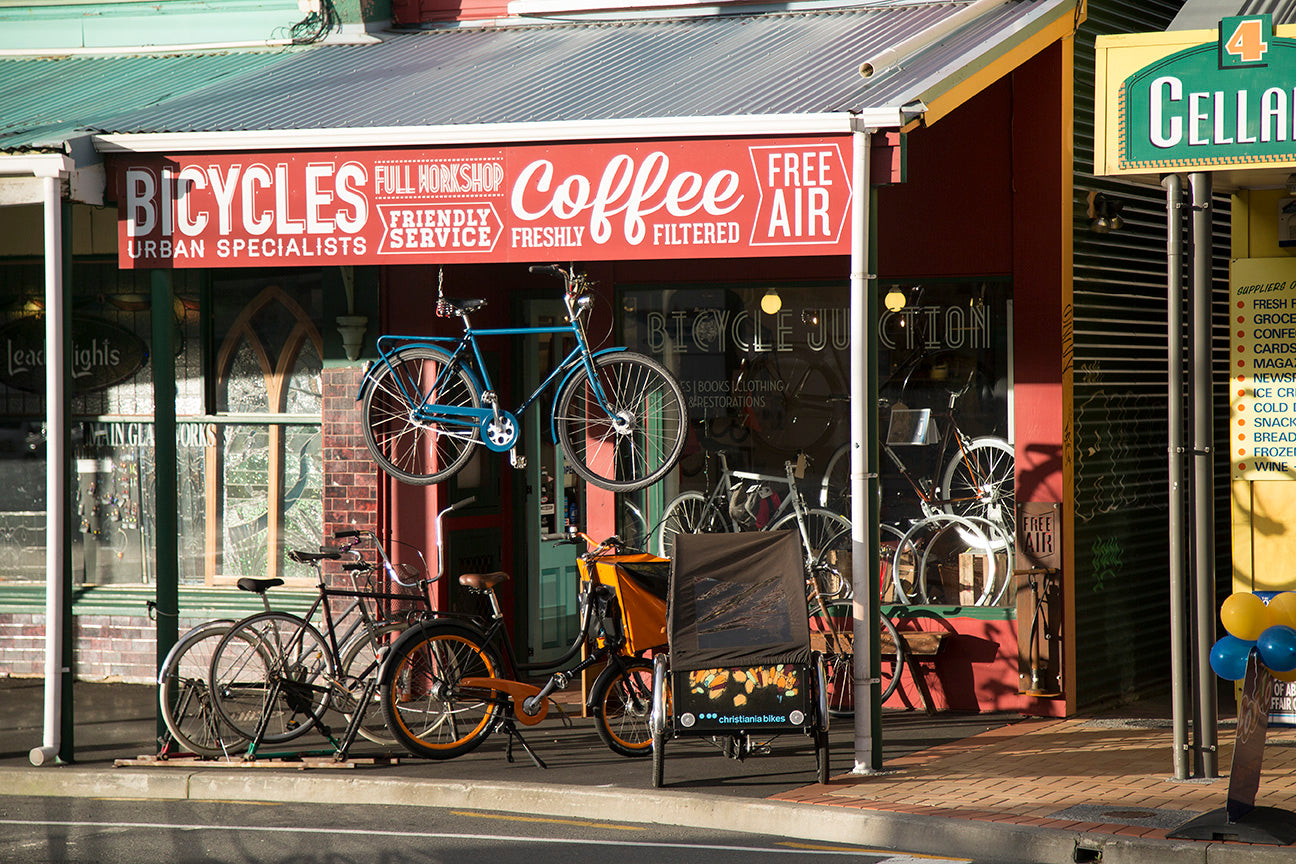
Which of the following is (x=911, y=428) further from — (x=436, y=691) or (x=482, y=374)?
(x=436, y=691)

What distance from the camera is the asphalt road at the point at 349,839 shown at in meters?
7.05

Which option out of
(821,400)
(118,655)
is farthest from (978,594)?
(118,655)

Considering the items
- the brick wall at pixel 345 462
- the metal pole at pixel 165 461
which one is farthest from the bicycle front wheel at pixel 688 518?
the metal pole at pixel 165 461

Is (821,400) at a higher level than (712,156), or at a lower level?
lower

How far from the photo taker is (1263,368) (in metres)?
9.41

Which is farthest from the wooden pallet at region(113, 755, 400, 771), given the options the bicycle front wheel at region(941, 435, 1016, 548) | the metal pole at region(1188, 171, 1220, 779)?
the metal pole at region(1188, 171, 1220, 779)

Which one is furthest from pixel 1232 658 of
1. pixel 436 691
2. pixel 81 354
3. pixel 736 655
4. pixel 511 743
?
pixel 81 354

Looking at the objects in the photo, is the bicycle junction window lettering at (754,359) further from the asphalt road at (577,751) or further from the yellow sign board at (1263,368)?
the yellow sign board at (1263,368)

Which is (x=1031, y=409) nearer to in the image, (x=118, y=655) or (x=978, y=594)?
(x=978, y=594)

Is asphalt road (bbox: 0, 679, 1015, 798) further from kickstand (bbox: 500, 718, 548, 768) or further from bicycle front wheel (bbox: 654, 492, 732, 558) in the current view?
bicycle front wheel (bbox: 654, 492, 732, 558)

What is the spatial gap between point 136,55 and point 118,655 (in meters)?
4.53

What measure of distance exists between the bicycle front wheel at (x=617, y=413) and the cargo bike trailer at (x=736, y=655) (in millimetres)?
992

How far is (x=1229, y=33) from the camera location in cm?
788

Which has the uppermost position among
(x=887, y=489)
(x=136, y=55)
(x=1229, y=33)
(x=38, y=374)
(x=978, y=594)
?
(x=136, y=55)
